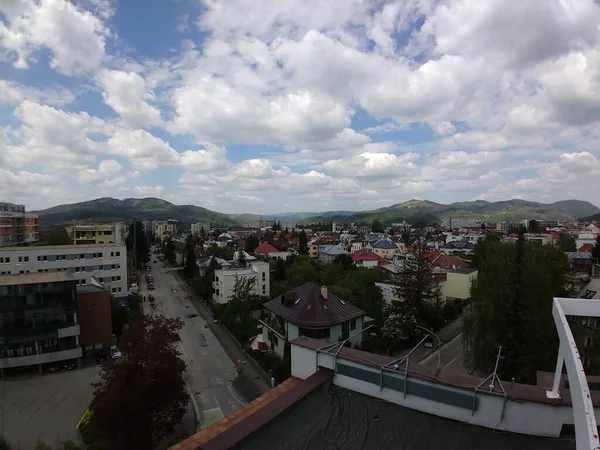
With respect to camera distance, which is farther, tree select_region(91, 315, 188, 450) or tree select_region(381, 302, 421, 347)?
tree select_region(381, 302, 421, 347)

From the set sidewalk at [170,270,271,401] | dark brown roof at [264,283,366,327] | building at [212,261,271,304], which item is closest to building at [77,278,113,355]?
sidewalk at [170,270,271,401]

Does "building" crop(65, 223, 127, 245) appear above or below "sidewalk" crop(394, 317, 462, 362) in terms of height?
above

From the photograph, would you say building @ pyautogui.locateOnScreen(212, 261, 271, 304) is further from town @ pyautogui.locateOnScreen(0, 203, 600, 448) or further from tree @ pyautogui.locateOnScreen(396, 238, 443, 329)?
tree @ pyautogui.locateOnScreen(396, 238, 443, 329)

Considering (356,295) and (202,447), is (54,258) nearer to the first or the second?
(356,295)

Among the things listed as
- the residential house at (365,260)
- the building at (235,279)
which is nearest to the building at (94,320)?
the building at (235,279)

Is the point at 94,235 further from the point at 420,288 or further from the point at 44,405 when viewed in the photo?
the point at 420,288

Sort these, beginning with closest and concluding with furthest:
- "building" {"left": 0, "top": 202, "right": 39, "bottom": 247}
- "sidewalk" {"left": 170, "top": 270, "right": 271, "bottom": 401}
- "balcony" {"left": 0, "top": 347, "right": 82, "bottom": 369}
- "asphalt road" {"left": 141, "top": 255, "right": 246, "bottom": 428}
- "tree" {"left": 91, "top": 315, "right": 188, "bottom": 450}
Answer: "tree" {"left": 91, "top": 315, "right": 188, "bottom": 450} < "asphalt road" {"left": 141, "top": 255, "right": 246, "bottom": 428} < "sidewalk" {"left": 170, "top": 270, "right": 271, "bottom": 401} < "balcony" {"left": 0, "top": 347, "right": 82, "bottom": 369} < "building" {"left": 0, "top": 202, "right": 39, "bottom": 247}
